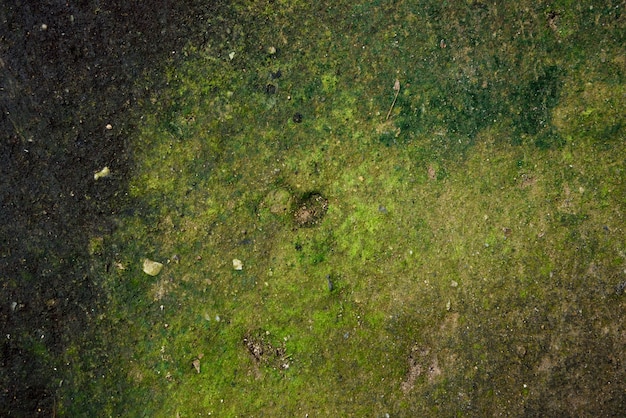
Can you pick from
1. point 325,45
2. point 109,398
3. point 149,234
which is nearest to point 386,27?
point 325,45

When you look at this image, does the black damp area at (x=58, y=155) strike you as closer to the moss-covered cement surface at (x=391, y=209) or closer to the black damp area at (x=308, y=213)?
the moss-covered cement surface at (x=391, y=209)

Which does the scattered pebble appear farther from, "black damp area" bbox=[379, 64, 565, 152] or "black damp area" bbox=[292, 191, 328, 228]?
"black damp area" bbox=[379, 64, 565, 152]

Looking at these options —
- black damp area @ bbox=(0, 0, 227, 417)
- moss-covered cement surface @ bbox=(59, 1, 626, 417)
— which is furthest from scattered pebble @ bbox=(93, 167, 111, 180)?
moss-covered cement surface @ bbox=(59, 1, 626, 417)

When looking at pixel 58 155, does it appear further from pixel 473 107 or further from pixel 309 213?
pixel 473 107

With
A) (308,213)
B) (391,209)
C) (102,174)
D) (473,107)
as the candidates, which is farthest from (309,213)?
(102,174)

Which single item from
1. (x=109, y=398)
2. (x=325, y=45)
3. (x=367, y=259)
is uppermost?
(x=325, y=45)

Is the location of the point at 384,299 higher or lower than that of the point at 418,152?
lower

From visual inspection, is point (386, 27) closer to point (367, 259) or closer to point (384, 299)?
point (367, 259)
